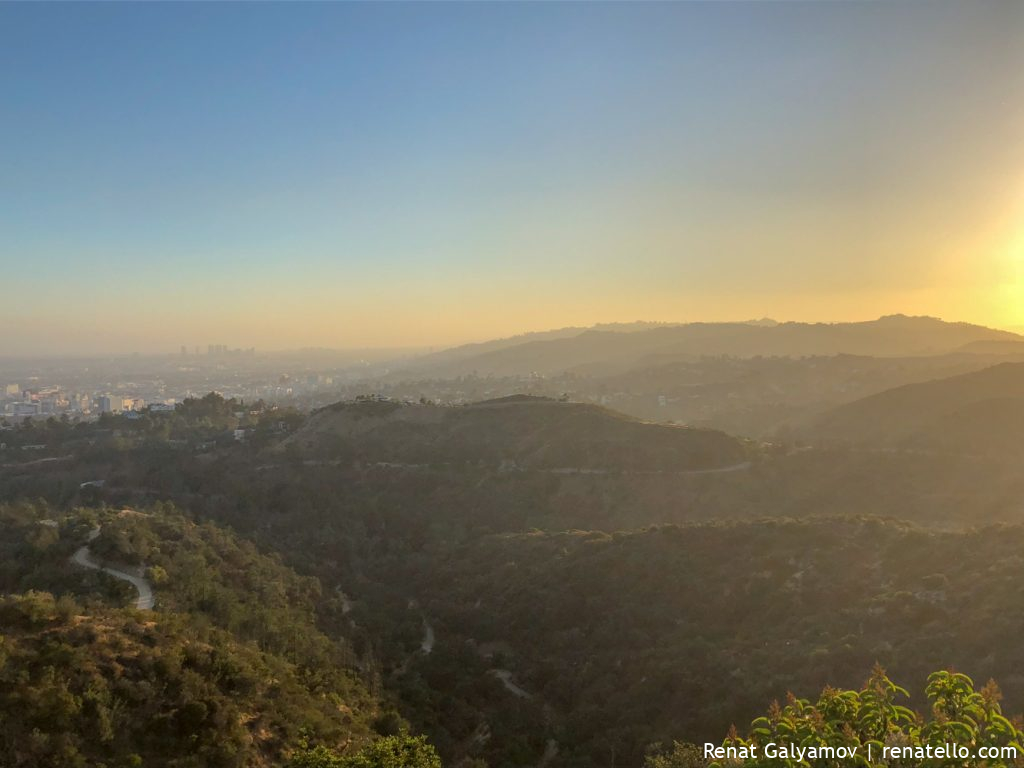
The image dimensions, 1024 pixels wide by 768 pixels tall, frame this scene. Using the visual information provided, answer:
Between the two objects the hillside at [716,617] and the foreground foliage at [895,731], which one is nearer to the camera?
the foreground foliage at [895,731]

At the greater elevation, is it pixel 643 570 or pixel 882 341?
pixel 882 341

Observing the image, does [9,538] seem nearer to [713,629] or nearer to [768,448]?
[713,629]

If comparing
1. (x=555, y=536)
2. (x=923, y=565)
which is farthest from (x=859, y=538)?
(x=555, y=536)

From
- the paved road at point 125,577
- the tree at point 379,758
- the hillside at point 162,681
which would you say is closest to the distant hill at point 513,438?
the paved road at point 125,577

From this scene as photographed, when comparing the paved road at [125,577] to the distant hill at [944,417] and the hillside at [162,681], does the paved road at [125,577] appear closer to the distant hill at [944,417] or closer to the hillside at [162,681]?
the hillside at [162,681]

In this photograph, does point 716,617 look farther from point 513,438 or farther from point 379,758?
point 513,438

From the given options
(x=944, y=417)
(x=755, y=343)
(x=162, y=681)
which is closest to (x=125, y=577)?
(x=162, y=681)

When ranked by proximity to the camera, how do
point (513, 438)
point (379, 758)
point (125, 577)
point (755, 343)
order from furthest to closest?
point (755, 343), point (513, 438), point (125, 577), point (379, 758)
